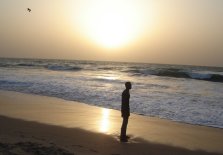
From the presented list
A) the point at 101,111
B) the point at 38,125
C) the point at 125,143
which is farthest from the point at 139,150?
the point at 101,111

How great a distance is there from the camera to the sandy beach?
6.98 m

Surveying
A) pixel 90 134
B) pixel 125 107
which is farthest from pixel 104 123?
pixel 125 107

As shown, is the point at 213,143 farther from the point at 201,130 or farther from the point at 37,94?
the point at 37,94

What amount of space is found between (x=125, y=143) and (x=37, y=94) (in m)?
10.5

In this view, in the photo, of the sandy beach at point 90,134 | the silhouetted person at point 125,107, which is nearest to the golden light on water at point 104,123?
the sandy beach at point 90,134

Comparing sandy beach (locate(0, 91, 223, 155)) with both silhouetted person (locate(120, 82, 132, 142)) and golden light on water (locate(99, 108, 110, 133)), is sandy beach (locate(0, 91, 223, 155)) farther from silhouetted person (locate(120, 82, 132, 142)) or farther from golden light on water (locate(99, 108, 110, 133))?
silhouetted person (locate(120, 82, 132, 142))

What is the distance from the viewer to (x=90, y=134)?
8781 mm

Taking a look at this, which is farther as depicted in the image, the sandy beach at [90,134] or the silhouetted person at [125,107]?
the silhouetted person at [125,107]

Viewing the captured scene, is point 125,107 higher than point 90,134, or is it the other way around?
point 125,107

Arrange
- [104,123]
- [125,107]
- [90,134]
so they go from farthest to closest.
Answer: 1. [104,123]
2. [90,134]
3. [125,107]

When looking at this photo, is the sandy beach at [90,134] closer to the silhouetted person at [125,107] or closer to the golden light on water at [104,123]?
the golden light on water at [104,123]

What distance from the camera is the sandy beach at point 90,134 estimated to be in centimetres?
698

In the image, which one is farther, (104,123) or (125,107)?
(104,123)

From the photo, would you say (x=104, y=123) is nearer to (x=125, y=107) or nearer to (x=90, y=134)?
(x=90, y=134)
